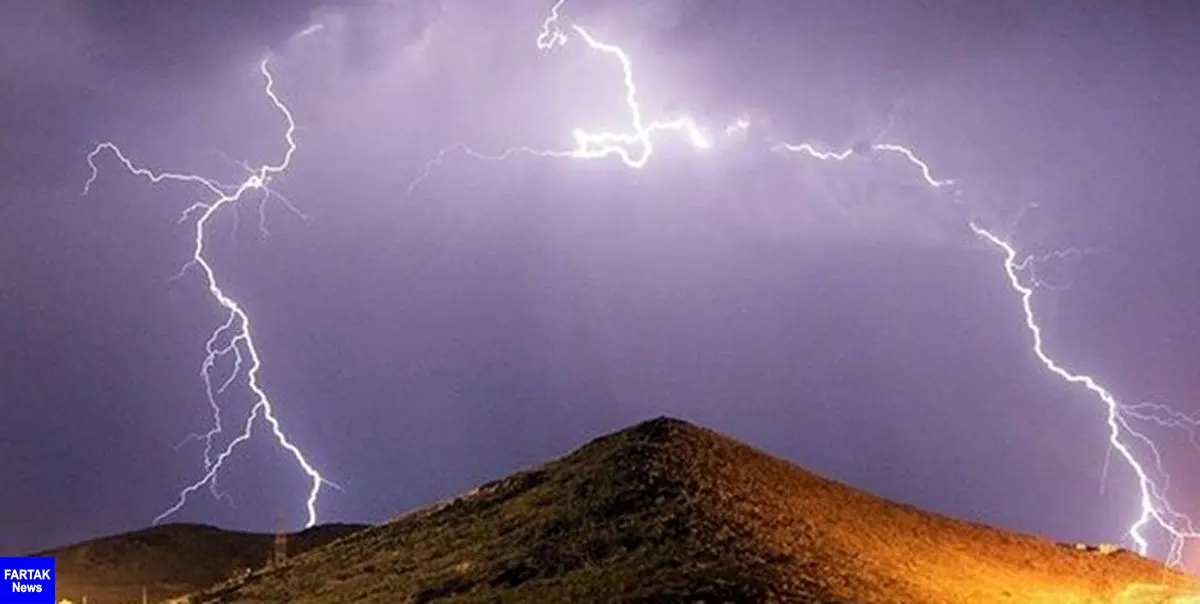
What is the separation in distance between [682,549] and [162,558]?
107ft

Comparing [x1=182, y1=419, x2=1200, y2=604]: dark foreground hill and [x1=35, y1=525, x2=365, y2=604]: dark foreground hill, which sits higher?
[x1=35, y1=525, x2=365, y2=604]: dark foreground hill

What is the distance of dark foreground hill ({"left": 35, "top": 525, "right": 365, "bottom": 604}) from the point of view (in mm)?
40500

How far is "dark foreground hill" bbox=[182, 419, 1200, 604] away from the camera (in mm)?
16625

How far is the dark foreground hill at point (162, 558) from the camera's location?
1594 inches

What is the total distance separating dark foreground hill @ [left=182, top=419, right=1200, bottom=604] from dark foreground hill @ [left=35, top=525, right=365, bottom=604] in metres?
16.7

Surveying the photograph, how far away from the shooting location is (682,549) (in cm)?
1720

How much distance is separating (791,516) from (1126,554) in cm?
941

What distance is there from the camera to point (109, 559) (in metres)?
45.2

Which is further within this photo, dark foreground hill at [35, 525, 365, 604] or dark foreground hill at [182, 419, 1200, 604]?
dark foreground hill at [35, 525, 365, 604]

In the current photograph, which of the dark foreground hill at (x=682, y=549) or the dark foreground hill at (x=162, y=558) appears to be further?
the dark foreground hill at (x=162, y=558)

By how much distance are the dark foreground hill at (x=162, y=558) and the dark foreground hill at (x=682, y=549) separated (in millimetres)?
16708

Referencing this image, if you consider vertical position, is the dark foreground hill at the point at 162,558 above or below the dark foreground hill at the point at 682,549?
above

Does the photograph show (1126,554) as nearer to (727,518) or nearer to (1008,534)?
(1008,534)

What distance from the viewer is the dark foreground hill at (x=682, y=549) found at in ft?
54.5
